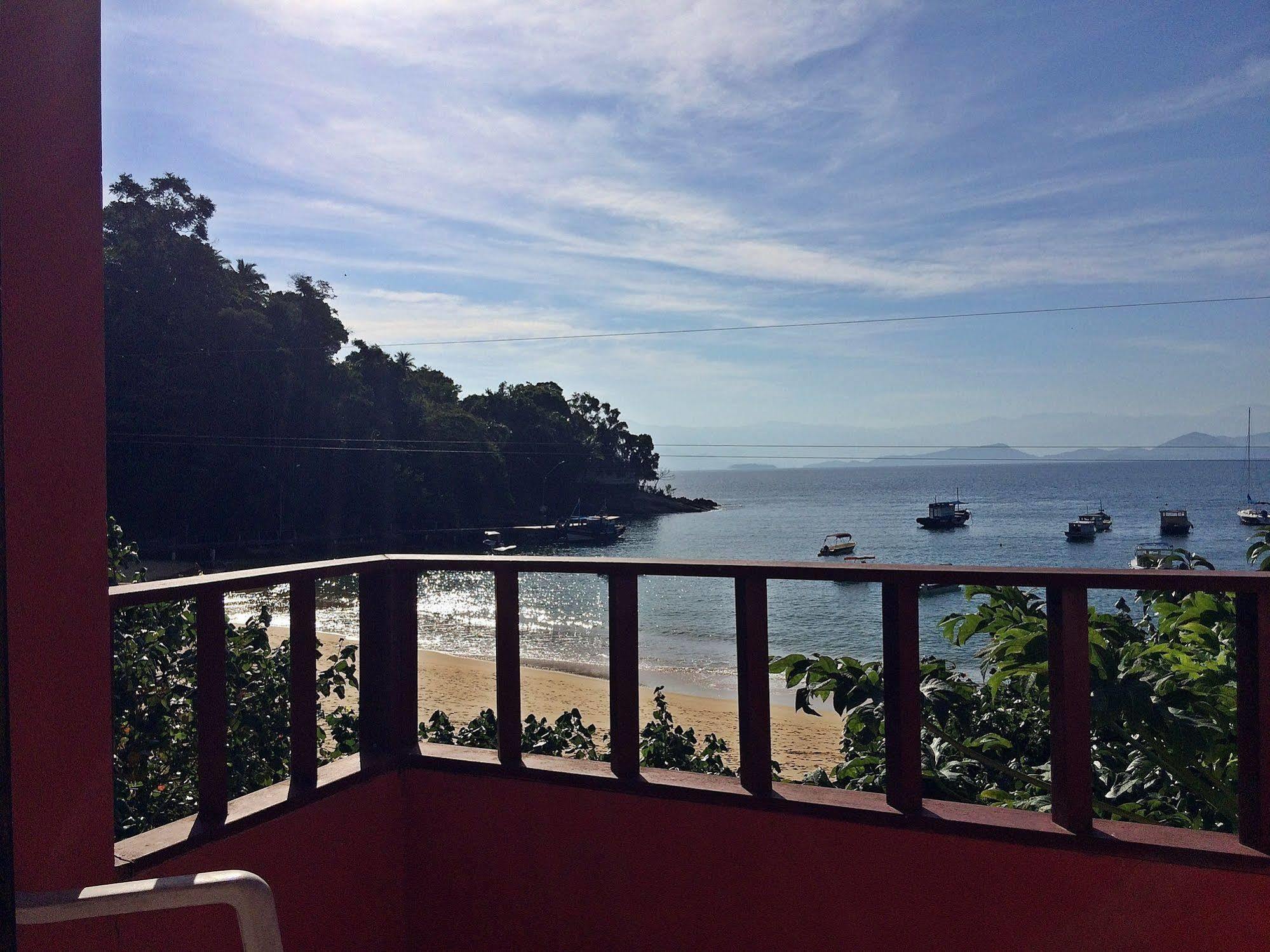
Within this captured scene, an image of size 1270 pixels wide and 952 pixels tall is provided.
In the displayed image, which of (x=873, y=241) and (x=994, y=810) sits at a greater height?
(x=873, y=241)

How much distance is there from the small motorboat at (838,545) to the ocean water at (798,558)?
3.06 ft

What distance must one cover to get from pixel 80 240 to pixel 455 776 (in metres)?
1.54

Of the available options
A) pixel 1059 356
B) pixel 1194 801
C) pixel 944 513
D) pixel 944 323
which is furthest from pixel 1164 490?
pixel 1194 801

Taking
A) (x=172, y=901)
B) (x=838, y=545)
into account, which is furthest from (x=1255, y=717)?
(x=838, y=545)

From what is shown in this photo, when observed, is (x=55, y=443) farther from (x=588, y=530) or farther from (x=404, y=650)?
(x=588, y=530)

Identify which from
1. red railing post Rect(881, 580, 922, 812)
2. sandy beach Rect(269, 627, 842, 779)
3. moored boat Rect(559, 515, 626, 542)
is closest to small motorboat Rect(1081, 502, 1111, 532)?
moored boat Rect(559, 515, 626, 542)

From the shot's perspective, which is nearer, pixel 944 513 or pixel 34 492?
pixel 34 492

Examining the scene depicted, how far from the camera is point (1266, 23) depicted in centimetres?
223

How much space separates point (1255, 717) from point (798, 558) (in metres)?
23.9

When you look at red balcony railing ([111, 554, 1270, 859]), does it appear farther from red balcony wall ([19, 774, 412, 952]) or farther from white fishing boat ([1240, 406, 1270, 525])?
white fishing boat ([1240, 406, 1270, 525])

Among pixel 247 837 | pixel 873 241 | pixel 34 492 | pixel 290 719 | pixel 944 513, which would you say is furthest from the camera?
pixel 944 513

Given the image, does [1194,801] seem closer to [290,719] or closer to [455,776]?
[455,776]

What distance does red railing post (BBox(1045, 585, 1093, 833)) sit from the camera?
1.82 m

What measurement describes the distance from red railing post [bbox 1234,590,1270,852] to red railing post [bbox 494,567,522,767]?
1603 millimetres
